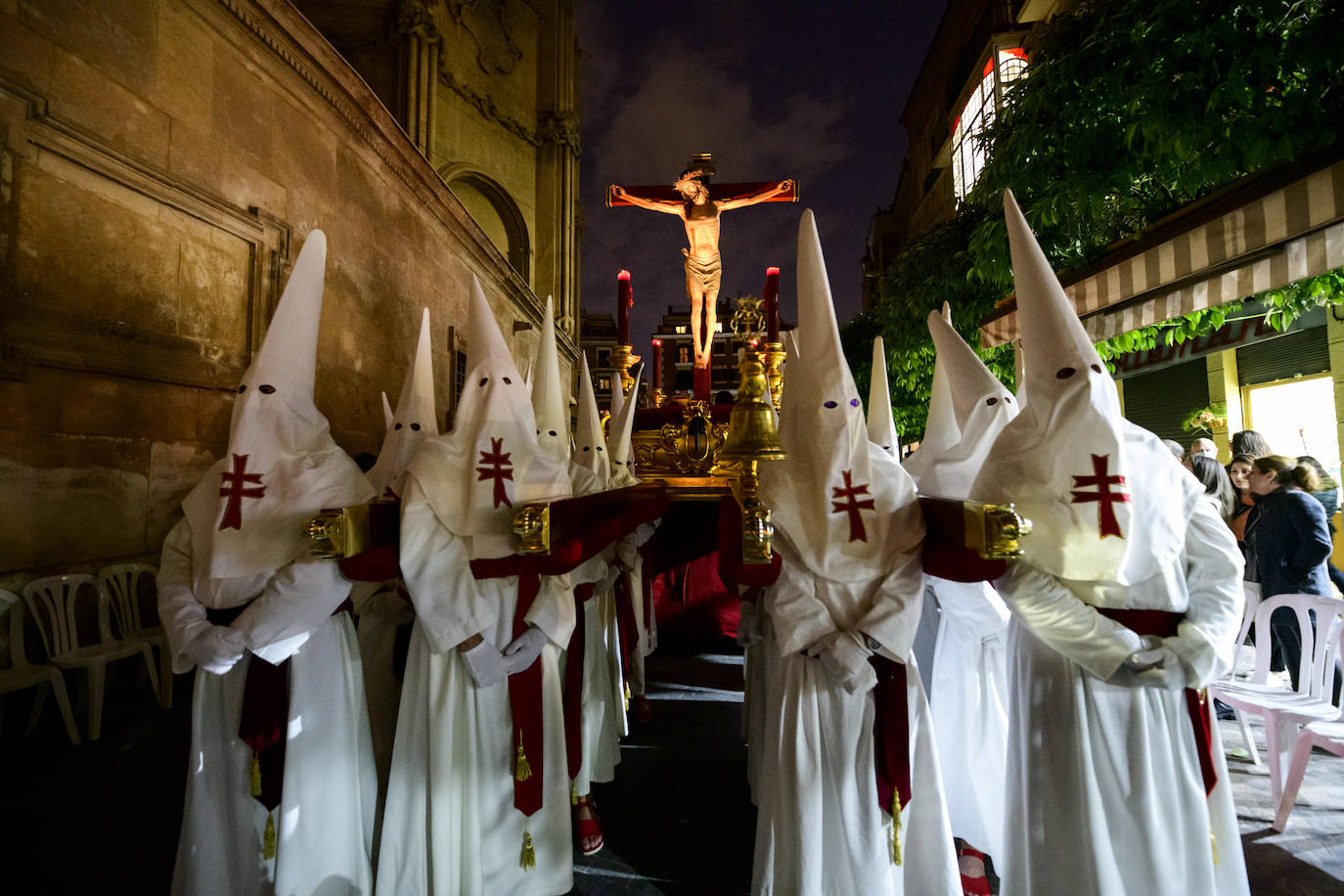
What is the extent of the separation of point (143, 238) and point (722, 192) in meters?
4.80

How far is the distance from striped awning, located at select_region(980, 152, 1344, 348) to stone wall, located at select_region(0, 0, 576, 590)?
6.13 m

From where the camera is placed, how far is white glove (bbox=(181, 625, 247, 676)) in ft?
6.59

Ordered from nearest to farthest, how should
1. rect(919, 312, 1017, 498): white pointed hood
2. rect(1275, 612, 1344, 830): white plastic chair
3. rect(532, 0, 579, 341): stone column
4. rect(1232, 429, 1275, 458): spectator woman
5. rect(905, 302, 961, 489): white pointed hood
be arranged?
rect(919, 312, 1017, 498): white pointed hood < rect(1275, 612, 1344, 830): white plastic chair < rect(905, 302, 961, 489): white pointed hood < rect(1232, 429, 1275, 458): spectator woman < rect(532, 0, 579, 341): stone column

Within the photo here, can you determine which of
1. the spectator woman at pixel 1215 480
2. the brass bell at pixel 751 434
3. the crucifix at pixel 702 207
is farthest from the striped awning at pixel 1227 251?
the crucifix at pixel 702 207

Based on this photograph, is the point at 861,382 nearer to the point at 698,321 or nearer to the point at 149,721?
the point at 698,321

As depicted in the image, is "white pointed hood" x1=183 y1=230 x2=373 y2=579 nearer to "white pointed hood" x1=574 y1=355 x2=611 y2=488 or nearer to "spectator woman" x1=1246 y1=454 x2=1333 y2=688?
"white pointed hood" x1=574 y1=355 x2=611 y2=488

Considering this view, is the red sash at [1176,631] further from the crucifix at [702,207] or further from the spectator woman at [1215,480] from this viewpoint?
the crucifix at [702,207]

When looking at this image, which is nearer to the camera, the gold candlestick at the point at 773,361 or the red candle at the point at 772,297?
the gold candlestick at the point at 773,361

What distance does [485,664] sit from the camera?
7.16 feet

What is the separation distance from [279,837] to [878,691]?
2.21 meters

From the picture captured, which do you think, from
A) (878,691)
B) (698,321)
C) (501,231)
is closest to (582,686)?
(878,691)

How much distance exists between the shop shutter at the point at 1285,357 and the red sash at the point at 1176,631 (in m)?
8.04

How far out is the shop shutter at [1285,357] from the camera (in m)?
7.02

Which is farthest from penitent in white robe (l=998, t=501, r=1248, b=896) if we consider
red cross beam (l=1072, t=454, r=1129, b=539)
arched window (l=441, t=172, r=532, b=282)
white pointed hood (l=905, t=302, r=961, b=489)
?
arched window (l=441, t=172, r=532, b=282)
